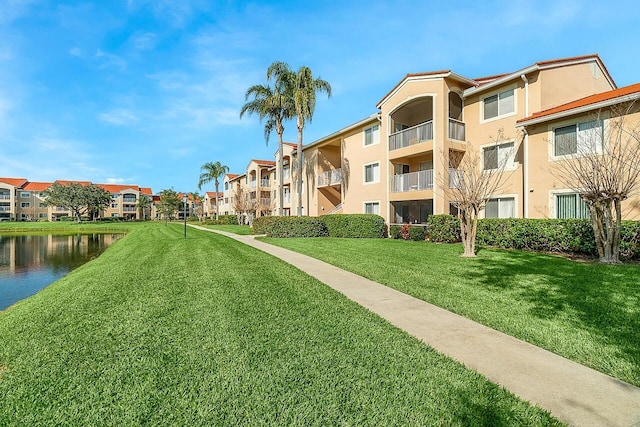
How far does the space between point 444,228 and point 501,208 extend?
10.5 ft

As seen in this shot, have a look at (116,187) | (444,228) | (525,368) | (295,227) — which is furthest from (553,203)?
(116,187)

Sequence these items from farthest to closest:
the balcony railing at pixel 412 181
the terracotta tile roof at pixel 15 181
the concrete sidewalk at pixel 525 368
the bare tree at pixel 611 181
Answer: the terracotta tile roof at pixel 15 181 < the balcony railing at pixel 412 181 < the bare tree at pixel 611 181 < the concrete sidewalk at pixel 525 368

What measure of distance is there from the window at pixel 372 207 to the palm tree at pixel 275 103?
279 inches

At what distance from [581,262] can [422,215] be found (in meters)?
12.1

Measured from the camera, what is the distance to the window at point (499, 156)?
16.2 m

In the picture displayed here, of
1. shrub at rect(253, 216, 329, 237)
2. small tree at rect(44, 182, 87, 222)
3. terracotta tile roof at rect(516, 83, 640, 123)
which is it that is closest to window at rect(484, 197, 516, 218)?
terracotta tile roof at rect(516, 83, 640, 123)

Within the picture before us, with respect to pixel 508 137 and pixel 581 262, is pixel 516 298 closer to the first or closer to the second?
pixel 581 262

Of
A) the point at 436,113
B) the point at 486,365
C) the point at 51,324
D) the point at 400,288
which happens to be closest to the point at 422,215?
the point at 436,113

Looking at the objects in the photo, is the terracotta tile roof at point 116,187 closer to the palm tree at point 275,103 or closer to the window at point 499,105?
the palm tree at point 275,103

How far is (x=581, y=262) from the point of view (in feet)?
33.2

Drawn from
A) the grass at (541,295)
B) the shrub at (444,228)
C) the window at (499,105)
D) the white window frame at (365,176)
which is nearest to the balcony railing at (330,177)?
the white window frame at (365,176)

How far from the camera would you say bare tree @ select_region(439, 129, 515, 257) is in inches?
493

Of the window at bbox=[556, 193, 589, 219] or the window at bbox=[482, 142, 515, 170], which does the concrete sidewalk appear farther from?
the window at bbox=[482, 142, 515, 170]

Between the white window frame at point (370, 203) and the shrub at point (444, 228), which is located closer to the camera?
the shrub at point (444, 228)
